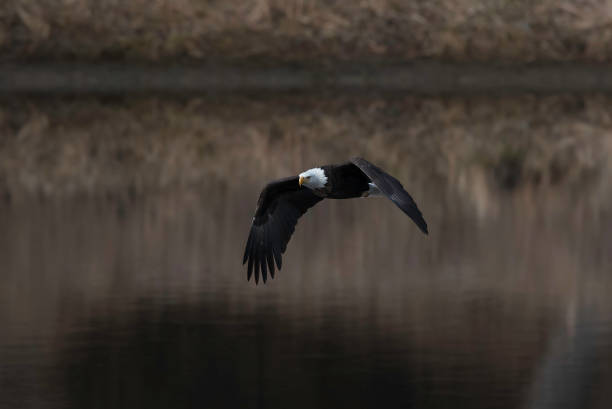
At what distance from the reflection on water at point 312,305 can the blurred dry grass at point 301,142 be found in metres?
1.07

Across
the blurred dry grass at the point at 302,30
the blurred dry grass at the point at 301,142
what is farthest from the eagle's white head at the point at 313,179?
the blurred dry grass at the point at 302,30

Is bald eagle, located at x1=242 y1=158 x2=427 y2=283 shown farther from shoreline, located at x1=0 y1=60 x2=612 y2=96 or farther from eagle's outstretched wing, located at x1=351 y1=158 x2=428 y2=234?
shoreline, located at x1=0 y1=60 x2=612 y2=96

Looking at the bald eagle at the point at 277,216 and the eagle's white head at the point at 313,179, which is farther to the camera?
the bald eagle at the point at 277,216

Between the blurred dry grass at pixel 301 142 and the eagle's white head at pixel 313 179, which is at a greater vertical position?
the blurred dry grass at pixel 301 142

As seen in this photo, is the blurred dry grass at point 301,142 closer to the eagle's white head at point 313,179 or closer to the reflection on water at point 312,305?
the reflection on water at point 312,305

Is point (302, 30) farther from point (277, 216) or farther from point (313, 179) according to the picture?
point (313, 179)

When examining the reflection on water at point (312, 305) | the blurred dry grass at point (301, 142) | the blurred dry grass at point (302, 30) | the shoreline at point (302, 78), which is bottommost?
the reflection on water at point (312, 305)

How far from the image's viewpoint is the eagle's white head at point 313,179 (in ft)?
40.2

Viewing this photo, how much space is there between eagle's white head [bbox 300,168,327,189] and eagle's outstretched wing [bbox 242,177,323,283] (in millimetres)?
982

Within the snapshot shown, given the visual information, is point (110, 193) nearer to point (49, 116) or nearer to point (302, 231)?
point (302, 231)

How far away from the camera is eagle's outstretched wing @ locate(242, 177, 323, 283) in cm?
1335

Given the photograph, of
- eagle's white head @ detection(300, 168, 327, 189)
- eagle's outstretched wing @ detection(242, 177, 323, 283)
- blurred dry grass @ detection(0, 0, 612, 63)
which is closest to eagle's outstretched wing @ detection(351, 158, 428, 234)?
eagle's white head @ detection(300, 168, 327, 189)

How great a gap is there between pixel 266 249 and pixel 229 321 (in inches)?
Result: 127

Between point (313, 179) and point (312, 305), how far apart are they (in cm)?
513
